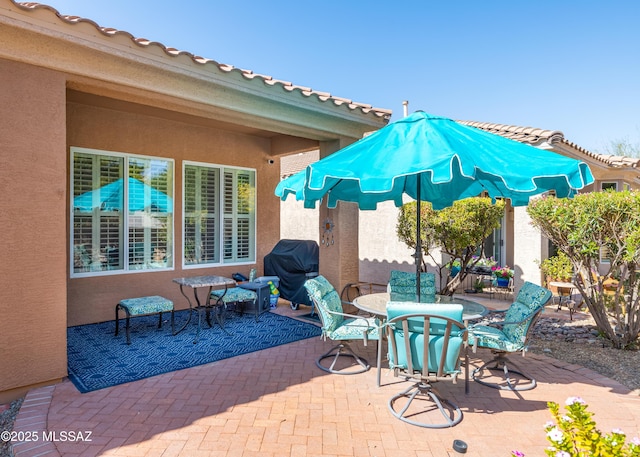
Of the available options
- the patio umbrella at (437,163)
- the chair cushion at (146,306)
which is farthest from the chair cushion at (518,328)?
the chair cushion at (146,306)

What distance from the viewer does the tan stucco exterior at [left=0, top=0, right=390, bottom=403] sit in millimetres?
4438

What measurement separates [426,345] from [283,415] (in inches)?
65.2

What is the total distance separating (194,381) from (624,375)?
5.77m

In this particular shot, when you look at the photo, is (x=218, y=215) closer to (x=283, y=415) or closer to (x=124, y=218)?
(x=124, y=218)

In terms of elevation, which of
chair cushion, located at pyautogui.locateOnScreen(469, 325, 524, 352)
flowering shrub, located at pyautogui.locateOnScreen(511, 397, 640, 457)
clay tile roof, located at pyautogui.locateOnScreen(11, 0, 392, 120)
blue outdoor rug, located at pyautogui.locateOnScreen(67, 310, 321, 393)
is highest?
clay tile roof, located at pyautogui.locateOnScreen(11, 0, 392, 120)

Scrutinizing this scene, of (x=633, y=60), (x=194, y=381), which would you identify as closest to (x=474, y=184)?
(x=194, y=381)

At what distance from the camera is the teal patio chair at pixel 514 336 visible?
15.6 feet

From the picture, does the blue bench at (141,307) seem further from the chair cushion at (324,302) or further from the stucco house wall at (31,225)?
the chair cushion at (324,302)

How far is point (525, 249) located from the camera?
10.6 meters

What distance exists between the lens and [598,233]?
19.9 feet

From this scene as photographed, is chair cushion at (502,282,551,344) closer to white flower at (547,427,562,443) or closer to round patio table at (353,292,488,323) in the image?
round patio table at (353,292,488,323)

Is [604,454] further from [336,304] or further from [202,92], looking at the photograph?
[202,92]

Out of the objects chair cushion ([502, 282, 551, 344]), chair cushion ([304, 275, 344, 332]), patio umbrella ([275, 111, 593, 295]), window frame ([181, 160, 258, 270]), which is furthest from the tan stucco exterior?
chair cushion ([502, 282, 551, 344])

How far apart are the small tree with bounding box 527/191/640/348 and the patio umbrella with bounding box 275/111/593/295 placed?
1.19m
